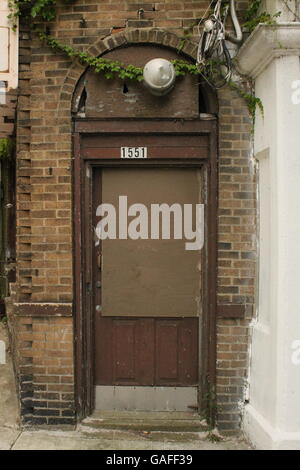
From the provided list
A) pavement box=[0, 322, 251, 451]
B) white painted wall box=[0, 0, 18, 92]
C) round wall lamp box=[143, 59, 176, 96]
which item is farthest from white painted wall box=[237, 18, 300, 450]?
white painted wall box=[0, 0, 18, 92]

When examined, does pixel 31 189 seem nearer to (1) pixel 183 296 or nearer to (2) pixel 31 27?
(2) pixel 31 27

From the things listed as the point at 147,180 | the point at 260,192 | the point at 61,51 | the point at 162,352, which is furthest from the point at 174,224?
the point at 61,51

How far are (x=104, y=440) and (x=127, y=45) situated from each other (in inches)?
145

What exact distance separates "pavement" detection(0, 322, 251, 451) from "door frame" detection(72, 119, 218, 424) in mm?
208

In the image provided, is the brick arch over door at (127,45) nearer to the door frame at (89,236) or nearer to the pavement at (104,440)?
the door frame at (89,236)

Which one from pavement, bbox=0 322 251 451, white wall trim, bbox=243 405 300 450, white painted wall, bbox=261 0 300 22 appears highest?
A: white painted wall, bbox=261 0 300 22

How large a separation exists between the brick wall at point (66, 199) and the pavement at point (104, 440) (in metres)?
0.15

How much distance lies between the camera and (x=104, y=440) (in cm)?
413

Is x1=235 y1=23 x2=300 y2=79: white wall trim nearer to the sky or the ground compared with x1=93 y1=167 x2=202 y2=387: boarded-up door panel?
nearer to the sky

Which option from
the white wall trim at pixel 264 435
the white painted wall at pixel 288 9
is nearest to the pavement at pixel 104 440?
the white wall trim at pixel 264 435

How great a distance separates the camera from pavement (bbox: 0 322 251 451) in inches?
Result: 158

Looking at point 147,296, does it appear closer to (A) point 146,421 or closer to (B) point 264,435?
(A) point 146,421

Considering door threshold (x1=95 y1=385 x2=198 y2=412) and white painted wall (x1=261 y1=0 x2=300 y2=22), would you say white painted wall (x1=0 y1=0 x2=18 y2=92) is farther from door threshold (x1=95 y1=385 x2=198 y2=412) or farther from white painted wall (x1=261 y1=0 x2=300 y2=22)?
door threshold (x1=95 y1=385 x2=198 y2=412)

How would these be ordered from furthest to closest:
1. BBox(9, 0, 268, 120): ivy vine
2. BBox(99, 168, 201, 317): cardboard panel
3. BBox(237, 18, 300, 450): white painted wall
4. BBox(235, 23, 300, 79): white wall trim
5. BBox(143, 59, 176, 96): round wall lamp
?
BBox(99, 168, 201, 317): cardboard panel
BBox(9, 0, 268, 120): ivy vine
BBox(143, 59, 176, 96): round wall lamp
BBox(237, 18, 300, 450): white painted wall
BBox(235, 23, 300, 79): white wall trim
